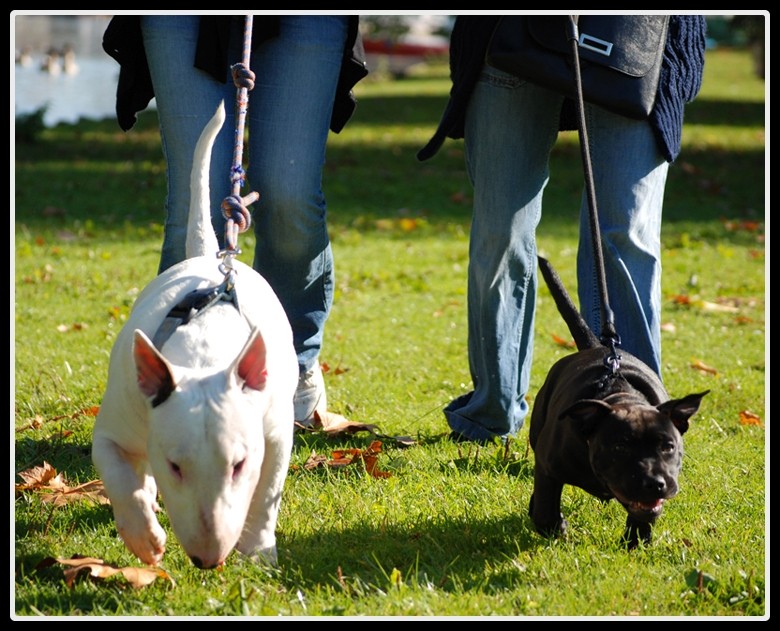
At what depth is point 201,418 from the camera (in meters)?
2.64

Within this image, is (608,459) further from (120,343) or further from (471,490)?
(120,343)

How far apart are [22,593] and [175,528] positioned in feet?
2.01

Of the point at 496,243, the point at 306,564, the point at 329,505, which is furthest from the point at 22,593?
the point at 496,243

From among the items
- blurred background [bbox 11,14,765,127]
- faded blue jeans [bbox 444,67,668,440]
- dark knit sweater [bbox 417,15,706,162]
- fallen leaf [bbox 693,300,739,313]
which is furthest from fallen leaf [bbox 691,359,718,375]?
blurred background [bbox 11,14,765,127]

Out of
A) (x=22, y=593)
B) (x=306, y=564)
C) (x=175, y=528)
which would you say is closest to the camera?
(x=175, y=528)

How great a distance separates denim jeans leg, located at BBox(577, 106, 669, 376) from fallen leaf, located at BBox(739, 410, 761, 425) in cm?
114

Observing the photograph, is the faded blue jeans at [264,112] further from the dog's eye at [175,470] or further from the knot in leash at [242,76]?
the dog's eye at [175,470]

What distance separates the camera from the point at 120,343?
313cm

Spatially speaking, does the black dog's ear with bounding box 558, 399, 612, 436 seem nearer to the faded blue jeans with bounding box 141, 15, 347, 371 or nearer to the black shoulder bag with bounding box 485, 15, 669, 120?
the black shoulder bag with bounding box 485, 15, 669, 120

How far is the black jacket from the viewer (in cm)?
400

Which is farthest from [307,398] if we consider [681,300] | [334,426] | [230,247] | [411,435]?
[681,300]

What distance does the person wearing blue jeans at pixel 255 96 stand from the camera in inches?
157

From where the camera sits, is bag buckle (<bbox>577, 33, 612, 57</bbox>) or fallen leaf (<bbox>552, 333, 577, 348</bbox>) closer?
bag buckle (<bbox>577, 33, 612, 57</bbox>)

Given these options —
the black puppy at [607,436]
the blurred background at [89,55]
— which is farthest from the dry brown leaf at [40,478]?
the blurred background at [89,55]
